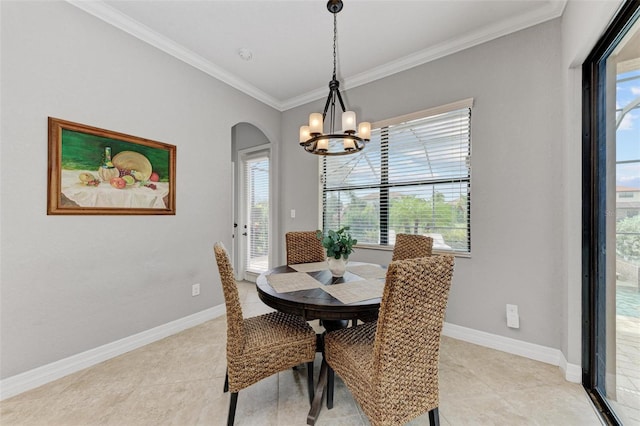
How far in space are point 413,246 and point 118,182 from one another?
8.51 ft

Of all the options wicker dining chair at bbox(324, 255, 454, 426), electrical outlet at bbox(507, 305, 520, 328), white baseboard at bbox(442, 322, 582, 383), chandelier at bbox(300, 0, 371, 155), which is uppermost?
chandelier at bbox(300, 0, 371, 155)

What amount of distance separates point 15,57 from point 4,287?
4.89 feet

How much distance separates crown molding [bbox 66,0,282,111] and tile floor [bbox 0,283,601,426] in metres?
2.75

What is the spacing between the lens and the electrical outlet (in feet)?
7.14

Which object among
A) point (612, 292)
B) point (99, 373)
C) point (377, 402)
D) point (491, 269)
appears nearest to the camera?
point (377, 402)

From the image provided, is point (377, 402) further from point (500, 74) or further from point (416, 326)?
point (500, 74)

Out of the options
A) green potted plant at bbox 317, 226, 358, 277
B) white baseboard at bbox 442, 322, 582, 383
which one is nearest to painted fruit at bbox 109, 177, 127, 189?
green potted plant at bbox 317, 226, 358, 277

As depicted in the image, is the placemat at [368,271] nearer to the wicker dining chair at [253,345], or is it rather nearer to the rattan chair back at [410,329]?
the wicker dining chair at [253,345]

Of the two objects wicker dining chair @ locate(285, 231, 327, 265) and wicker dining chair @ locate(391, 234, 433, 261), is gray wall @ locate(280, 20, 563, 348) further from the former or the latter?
wicker dining chair @ locate(285, 231, 327, 265)

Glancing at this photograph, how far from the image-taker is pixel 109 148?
2.14 m

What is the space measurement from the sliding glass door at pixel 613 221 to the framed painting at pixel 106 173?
3284 millimetres

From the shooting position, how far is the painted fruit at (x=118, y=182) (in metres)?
2.16

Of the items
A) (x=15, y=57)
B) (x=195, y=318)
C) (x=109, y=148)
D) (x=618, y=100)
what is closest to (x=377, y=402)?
(x=618, y=100)

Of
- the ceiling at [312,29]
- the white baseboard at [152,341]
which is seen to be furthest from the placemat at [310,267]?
the ceiling at [312,29]
